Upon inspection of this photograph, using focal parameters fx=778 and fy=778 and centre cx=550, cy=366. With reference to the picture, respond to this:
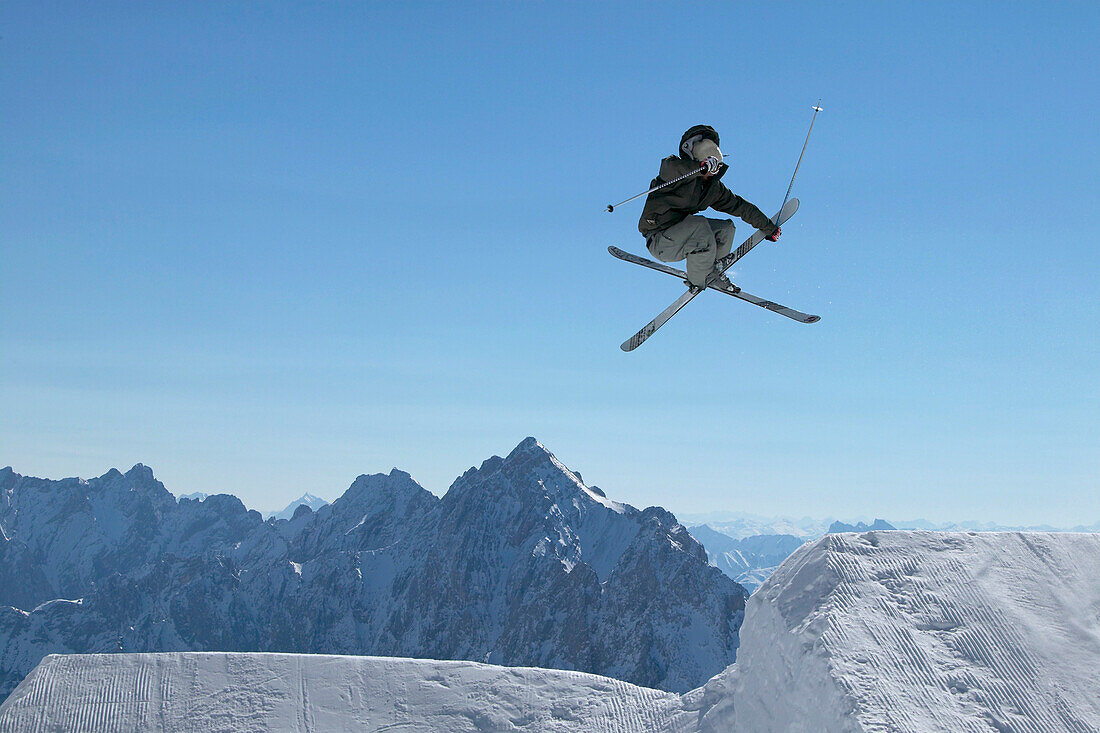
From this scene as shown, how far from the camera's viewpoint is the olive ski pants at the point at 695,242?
38.1ft

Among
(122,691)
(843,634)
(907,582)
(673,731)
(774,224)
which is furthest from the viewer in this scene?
(122,691)

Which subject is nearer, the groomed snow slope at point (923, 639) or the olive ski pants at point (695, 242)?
the olive ski pants at point (695, 242)

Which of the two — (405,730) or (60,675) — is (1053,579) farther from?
(60,675)

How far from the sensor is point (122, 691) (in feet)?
99.1

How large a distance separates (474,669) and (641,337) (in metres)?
21.6

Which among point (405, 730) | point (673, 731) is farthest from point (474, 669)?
point (673, 731)

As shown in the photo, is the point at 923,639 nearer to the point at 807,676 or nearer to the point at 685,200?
the point at 807,676

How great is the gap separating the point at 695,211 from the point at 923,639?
609 inches

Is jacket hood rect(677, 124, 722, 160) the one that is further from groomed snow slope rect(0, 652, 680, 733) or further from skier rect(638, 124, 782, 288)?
groomed snow slope rect(0, 652, 680, 733)

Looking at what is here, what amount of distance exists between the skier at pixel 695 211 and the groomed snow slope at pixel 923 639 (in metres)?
12.6

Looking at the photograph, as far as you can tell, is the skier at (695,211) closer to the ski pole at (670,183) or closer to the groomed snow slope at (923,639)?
the ski pole at (670,183)

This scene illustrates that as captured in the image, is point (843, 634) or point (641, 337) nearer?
point (641, 337)

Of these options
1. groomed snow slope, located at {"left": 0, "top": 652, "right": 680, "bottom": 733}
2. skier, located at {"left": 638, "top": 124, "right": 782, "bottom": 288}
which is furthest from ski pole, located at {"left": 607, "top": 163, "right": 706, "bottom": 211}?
groomed snow slope, located at {"left": 0, "top": 652, "right": 680, "bottom": 733}

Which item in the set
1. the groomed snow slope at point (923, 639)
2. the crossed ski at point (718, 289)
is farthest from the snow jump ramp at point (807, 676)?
the crossed ski at point (718, 289)
